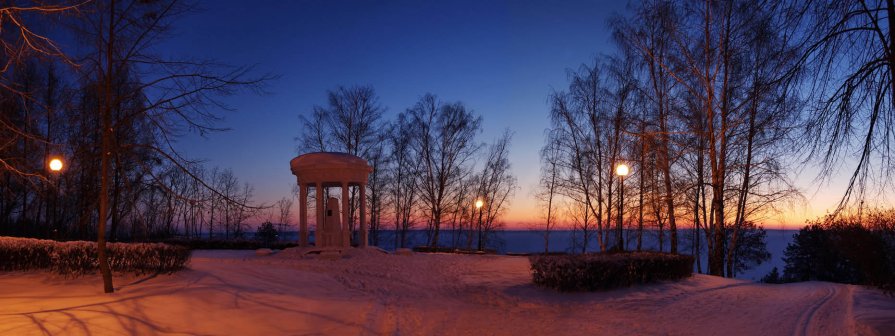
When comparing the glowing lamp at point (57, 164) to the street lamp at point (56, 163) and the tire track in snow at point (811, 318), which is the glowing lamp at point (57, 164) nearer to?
the street lamp at point (56, 163)

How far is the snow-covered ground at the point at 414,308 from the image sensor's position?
666 cm

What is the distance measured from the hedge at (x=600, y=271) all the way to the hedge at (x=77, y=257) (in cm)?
780

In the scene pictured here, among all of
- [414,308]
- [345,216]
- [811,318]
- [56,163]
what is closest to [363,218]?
[345,216]

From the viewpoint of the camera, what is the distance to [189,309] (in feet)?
24.3

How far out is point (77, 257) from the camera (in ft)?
30.3

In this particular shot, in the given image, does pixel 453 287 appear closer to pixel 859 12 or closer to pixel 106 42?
pixel 106 42

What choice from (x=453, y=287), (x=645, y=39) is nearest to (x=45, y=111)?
(x=453, y=287)

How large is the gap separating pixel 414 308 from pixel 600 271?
395 cm

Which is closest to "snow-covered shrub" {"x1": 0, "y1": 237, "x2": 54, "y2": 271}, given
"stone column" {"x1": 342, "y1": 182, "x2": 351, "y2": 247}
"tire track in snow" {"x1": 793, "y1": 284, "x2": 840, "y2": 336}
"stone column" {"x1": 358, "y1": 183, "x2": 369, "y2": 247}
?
"stone column" {"x1": 342, "y1": 182, "x2": 351, "y2": 247}

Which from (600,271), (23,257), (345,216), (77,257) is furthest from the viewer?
(345,216)

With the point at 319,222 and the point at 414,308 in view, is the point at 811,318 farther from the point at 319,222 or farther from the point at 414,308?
the point at 319,222

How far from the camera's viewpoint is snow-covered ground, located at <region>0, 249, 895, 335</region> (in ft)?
21.9

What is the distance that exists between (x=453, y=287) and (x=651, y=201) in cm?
722

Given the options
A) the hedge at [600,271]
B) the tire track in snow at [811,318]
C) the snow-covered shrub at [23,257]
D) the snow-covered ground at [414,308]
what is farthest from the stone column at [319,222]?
the tire track in snow at [811,318]
